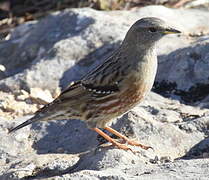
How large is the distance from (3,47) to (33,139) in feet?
10.8

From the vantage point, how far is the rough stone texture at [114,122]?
589 centimetres

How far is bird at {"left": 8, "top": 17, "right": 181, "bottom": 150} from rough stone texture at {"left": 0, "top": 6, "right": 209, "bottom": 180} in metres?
0.24

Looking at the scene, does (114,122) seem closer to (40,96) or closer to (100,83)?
(100,83)

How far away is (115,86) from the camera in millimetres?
6750

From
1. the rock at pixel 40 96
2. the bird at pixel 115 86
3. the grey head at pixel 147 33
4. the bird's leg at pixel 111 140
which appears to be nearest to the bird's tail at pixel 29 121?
the bird at pixel 115 86

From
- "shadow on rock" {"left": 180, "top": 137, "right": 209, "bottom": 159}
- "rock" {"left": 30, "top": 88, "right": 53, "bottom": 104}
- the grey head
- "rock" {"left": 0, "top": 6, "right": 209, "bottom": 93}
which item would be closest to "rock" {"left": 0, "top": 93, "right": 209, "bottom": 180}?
"shadow on rock" {"left": 180, "top": 137, "right": 209, "bottom": 159}

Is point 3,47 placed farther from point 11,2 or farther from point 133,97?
point 133,97

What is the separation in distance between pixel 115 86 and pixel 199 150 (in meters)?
1.17

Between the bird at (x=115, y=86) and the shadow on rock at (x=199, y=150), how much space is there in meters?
0.76

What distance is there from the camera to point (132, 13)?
10164 mm

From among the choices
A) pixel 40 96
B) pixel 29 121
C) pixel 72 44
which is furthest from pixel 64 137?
pixel 72 44

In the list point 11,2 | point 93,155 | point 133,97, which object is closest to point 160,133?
point 133,97

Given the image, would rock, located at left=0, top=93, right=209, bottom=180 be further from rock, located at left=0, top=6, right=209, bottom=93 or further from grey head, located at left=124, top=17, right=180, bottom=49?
rock, located at left=0, top=6, right=209, bottom=93

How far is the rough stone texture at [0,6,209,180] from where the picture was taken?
5891mm
